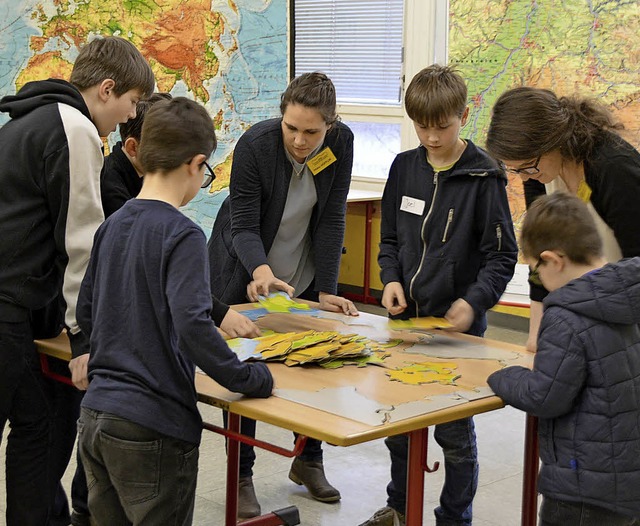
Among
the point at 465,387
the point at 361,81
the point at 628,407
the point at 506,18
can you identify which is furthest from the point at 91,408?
the point at 361,81

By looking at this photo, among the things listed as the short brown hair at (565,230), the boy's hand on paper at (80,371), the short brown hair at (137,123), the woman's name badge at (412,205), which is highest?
the short brown hair at (137,123)

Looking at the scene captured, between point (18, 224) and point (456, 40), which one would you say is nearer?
point (18, 224)

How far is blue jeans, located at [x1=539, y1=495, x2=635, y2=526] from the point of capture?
7.15ft

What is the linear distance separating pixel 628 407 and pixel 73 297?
145cm

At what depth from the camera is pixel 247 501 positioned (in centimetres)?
341

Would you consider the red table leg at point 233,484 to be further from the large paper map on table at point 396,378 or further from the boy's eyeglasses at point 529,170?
the boy's eyeglasses at point 529,170

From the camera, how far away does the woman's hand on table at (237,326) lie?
2.59m

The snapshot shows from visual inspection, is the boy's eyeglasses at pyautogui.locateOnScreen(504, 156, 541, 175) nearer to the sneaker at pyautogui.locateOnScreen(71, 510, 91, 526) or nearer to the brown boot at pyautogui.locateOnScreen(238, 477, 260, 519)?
the brown boot at pyautogui.locateOnScreen(238, 477, 260, 519)

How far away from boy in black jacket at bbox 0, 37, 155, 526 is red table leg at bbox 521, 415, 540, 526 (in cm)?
126

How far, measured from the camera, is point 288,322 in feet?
9.70

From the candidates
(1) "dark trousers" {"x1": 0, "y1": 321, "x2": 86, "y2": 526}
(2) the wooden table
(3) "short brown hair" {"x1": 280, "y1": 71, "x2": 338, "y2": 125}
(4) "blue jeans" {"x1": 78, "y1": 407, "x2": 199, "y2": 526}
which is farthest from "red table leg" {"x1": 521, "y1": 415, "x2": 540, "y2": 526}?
(1) "dark trousers" {"x1": 0, "y1": 321, "x2": 86, "y2": 526}

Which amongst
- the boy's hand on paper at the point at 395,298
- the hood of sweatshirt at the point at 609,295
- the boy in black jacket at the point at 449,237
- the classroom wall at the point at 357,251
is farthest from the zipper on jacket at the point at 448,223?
the classroom wall at the point at 357,251

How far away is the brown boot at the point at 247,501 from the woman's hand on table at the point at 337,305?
2.48 ft

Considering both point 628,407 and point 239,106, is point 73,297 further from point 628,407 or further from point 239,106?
point 239,106
